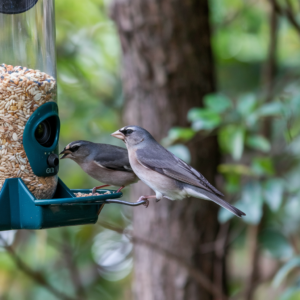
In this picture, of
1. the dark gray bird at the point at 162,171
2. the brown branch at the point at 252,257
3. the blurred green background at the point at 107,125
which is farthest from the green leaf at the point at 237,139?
the brown branch at the point at 252,257

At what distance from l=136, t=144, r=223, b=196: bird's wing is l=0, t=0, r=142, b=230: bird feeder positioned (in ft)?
1.63

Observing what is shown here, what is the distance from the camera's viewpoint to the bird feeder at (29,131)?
2533 mm

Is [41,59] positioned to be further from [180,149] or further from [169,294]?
[169,294]

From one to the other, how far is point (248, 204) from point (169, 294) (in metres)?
1.47

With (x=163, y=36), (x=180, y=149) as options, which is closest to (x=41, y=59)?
(x=180, y=149)

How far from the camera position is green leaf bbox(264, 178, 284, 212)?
3707 mm

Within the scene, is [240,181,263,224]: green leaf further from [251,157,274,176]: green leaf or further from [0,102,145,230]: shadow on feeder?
[0,102,145,230]: shadow on feeder

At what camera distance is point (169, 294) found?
4496 millimetres

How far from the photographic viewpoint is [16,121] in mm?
2748

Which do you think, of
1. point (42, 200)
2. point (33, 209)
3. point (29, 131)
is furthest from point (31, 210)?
point (29, 131)

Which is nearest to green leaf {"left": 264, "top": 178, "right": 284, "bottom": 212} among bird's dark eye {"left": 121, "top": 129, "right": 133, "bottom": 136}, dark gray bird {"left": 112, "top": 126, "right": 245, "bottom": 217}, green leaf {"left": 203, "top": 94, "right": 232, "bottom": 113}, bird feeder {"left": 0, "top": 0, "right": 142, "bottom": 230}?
green leaf {"left": 203, "top": 94, "right": 232, "bottom": 113}

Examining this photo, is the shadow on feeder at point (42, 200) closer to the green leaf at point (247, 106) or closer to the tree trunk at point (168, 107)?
the green leaf at point (247, 106)

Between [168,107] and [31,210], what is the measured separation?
7.95 feet

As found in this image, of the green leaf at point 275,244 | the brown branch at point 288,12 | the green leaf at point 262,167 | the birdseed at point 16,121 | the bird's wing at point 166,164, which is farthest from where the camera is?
the brown branch at point 288,12
